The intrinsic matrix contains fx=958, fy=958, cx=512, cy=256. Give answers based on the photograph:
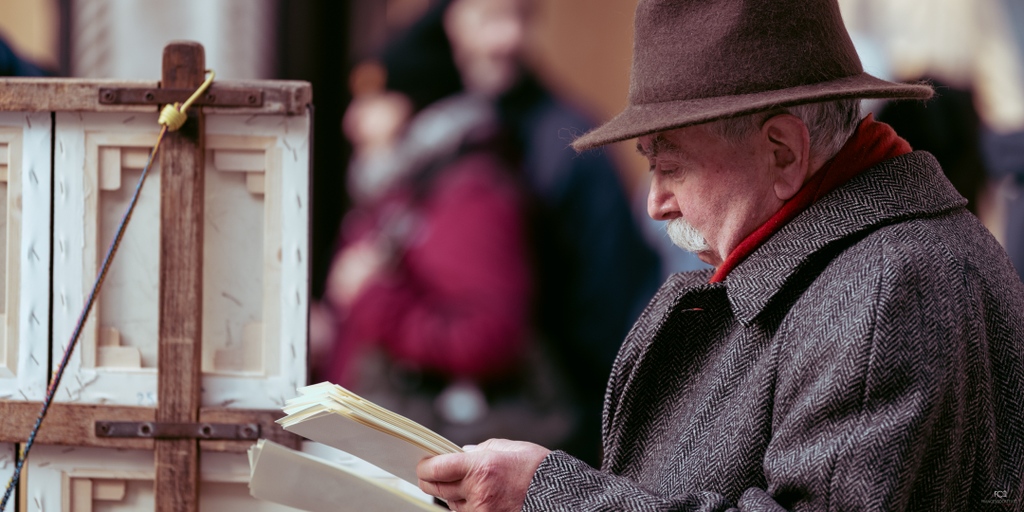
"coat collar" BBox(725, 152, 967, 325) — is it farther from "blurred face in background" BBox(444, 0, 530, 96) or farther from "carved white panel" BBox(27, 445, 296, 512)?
"blurred face in background" BBox(444, 0, 530, 96)

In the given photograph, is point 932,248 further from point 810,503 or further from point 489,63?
point 489,63

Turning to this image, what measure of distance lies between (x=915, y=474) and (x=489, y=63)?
2851 millimetres

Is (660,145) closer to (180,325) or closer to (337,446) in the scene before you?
(337,446)

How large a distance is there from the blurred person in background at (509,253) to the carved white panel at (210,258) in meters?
2.03

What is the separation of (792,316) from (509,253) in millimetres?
2451

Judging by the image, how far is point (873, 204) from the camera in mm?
1219

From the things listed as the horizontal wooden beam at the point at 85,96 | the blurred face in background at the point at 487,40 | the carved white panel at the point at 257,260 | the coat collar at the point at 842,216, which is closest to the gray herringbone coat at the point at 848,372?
the coat collar at the point at 842,216

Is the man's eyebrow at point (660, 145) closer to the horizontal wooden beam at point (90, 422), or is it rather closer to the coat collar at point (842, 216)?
the coat collar at point (842, 216)

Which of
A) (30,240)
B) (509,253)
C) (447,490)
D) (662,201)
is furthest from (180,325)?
(509,253)

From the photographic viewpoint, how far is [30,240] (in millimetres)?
1583

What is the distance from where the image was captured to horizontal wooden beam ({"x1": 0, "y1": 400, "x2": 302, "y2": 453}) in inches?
61.9

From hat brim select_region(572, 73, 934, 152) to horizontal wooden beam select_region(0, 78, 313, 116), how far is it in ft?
1.74

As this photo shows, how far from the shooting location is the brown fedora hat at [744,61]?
1243 mm

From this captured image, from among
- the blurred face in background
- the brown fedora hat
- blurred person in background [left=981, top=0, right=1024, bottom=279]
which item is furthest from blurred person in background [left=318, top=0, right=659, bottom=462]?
the brown fedora hat
